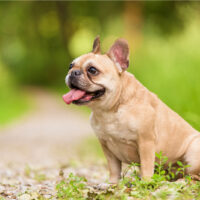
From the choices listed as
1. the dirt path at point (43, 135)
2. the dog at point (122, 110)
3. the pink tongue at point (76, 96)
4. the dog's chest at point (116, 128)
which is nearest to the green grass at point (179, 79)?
the dog at point (122, 110)

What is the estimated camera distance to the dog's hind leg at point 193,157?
159 inches

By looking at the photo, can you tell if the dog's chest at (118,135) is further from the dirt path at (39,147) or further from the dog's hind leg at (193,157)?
the dirt path at (39,147)

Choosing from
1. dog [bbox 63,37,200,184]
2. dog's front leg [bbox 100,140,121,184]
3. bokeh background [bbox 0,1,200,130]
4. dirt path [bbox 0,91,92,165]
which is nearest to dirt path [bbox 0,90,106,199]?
dirt path [bbox 0,91,92,165]

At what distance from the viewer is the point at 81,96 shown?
379 cm

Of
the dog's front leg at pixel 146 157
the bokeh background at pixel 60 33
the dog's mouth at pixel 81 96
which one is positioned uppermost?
the bokeh background at pixel 60 33

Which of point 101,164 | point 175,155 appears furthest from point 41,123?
point 175,155

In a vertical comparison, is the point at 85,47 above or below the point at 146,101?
above

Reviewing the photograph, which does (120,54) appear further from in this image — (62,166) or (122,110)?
(62,166)

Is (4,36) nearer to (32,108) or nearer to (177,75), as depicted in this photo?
(32,108)

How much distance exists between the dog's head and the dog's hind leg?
37.3 inches

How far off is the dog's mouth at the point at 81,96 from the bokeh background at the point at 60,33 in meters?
9.09

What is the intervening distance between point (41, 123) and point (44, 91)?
1067cm

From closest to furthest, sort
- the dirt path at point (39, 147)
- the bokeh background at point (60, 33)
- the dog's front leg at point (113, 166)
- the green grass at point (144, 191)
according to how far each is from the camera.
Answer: the green grass at point (144, 191) < the dog's front leg at point (113, 166) < the dirt path at point (39, 147) < the bokeh background at point (60, 33)

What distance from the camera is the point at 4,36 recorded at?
2669 cm
